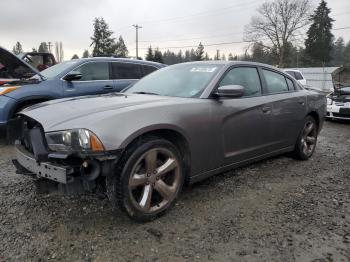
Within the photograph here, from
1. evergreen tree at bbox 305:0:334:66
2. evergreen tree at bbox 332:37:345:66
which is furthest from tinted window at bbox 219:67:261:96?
evergreen tree at bbox 332:37:345:66

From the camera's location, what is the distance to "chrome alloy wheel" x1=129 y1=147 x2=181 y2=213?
2939 millimetres

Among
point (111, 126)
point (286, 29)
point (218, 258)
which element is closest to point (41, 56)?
point (111, 126)

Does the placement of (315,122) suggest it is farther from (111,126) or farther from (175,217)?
(111,126)

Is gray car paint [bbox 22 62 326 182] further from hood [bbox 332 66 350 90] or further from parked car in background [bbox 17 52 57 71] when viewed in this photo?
parked car in background [bbox 17 52 57 71]

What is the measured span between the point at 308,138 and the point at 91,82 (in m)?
4.22

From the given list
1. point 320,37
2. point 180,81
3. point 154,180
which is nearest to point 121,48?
point 320,37

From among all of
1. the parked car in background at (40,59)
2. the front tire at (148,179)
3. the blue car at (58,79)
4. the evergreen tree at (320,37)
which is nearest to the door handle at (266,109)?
the front tire at (148,179)

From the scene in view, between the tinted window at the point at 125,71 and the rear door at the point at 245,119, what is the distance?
3822mm

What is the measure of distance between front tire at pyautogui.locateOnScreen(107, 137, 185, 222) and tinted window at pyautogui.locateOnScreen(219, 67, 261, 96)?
3.87ft

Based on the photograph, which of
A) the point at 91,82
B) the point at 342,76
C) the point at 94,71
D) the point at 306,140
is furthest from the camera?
the point at 342,76

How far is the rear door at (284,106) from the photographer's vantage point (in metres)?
4.45

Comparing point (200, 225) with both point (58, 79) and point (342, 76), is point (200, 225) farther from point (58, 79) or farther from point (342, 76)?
point (342, 76)

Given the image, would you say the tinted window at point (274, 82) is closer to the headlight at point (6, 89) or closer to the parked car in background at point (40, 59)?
the headlight at point (6, 89)

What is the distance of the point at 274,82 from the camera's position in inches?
184
